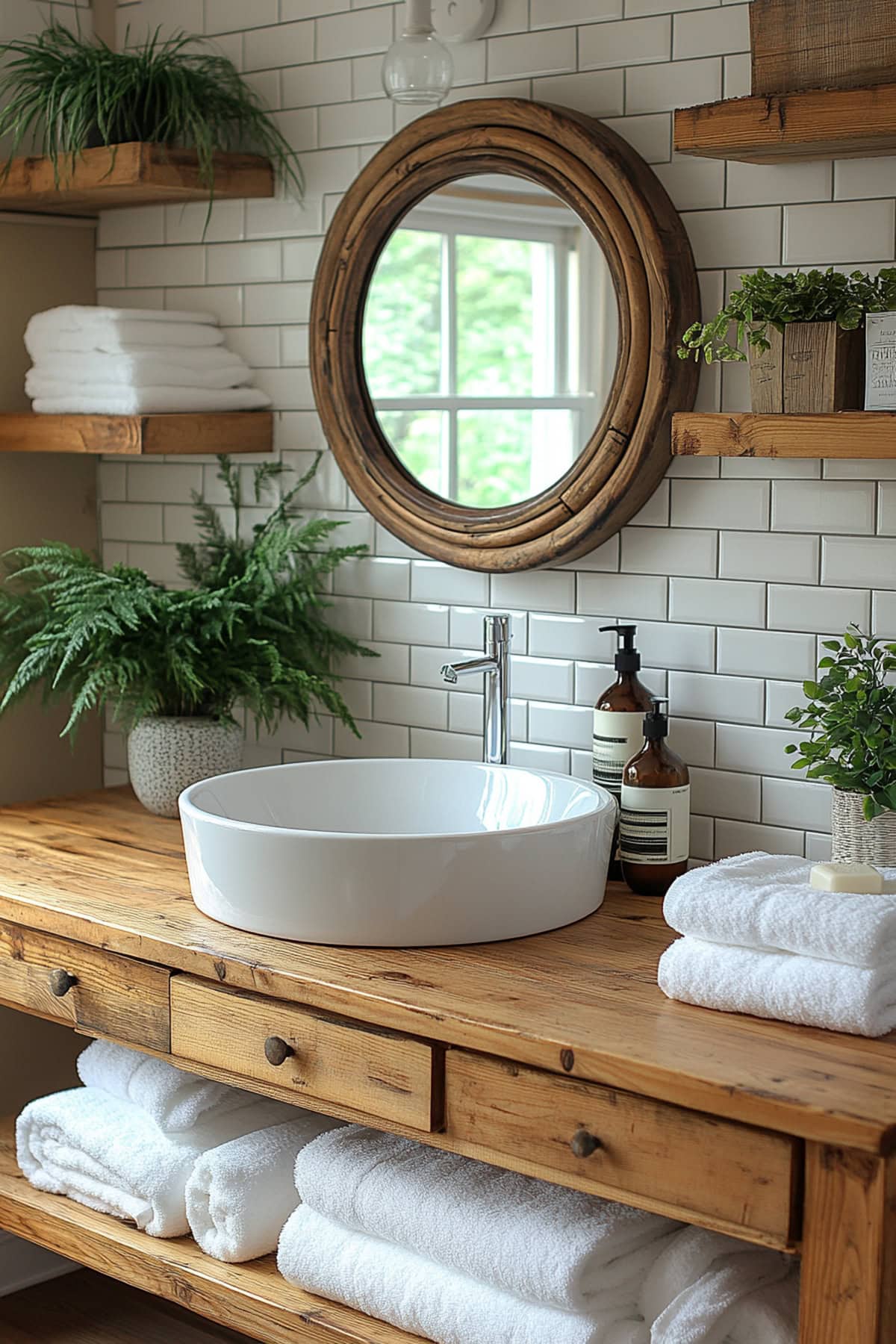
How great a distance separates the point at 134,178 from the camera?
246cm

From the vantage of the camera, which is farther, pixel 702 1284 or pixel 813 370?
pixel 813 370

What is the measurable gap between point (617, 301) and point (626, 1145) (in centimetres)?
113

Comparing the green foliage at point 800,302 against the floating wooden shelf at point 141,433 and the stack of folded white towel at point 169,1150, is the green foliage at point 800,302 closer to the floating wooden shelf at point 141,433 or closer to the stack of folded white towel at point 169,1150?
the floating wooden shelf at point 141,433

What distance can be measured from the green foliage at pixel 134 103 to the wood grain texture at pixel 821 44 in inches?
37.2

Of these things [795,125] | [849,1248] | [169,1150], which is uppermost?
[795,125]

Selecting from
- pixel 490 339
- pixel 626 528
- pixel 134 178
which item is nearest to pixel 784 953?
pixel 626 528

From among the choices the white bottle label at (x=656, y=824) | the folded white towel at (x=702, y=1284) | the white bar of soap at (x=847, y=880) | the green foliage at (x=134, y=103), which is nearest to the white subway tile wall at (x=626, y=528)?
the green foliage at (x=134, y=103)

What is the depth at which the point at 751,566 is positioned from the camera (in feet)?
7.05

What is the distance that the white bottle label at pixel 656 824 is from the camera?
2059 mm

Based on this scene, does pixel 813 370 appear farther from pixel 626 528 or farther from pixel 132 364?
pixel 132 364

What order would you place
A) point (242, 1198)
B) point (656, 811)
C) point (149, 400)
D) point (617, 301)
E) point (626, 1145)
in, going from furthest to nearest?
point (149, 400)
point (617, 301)
point (656, 811)
point (242, 1198)
point (626, 1145)

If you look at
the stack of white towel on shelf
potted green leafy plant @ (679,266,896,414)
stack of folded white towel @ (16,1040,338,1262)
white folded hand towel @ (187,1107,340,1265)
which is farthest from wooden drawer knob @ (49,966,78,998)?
potted green leafy plant @ (679,266,896,414)

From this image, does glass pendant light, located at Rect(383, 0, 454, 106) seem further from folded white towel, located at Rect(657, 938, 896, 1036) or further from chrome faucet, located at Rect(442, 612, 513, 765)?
folded white towel, located at Rect(657, 938, 896, 1036)

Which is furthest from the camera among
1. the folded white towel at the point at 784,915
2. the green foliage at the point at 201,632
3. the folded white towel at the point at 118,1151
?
the green foliage at the point at 201,632
